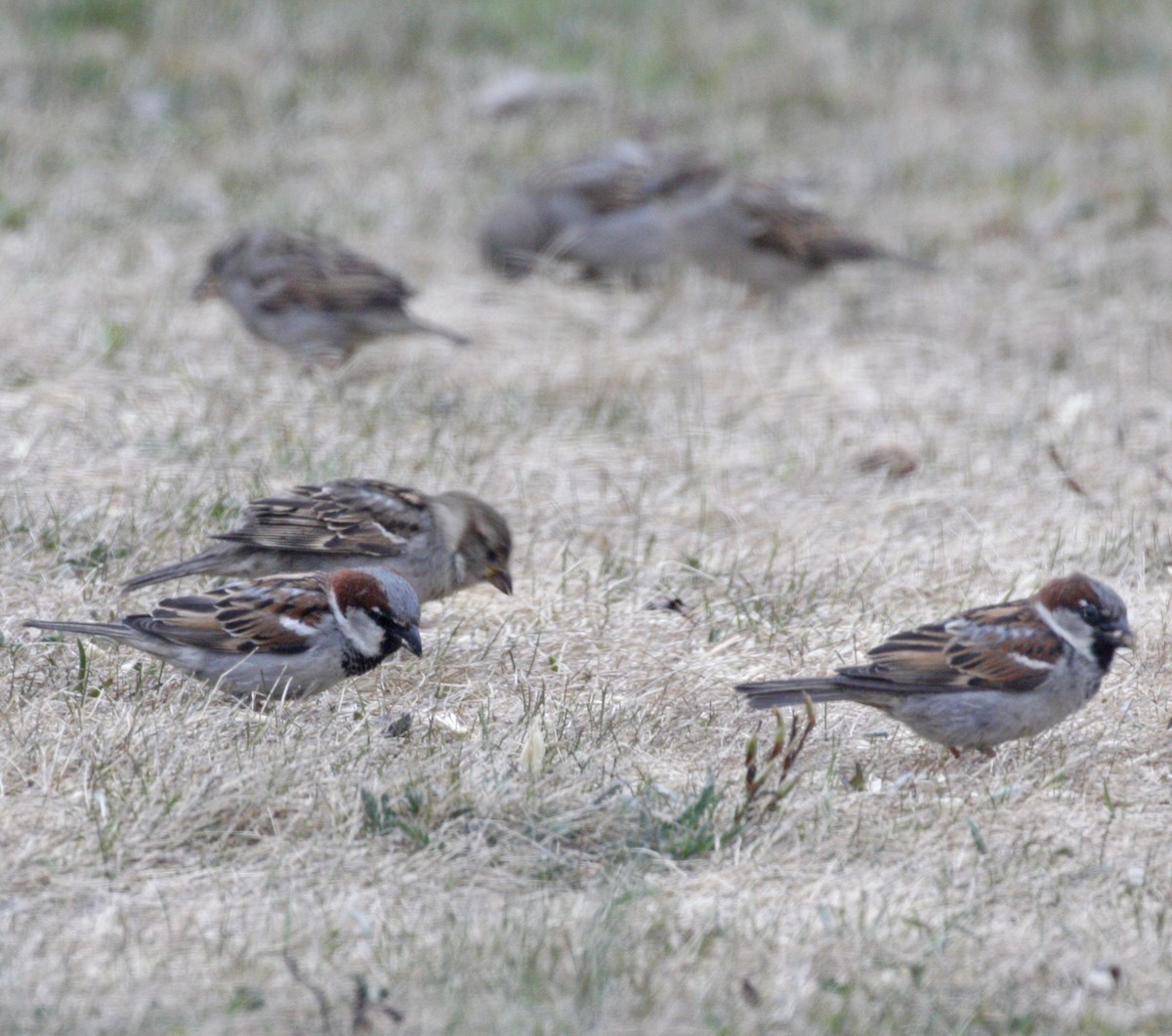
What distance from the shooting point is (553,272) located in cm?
963

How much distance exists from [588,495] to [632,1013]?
3.52 meters

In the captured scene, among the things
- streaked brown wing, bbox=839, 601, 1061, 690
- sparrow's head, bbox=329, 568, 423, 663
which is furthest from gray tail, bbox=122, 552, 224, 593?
streaked brown wing, bbox=839, 601, 1061, 690

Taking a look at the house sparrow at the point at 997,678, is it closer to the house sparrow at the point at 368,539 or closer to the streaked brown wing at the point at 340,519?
the house sparrow at the point at 368,539

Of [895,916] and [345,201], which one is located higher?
[895,916]

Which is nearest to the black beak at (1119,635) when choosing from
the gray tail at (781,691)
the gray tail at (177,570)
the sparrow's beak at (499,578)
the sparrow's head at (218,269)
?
the gray tail at (781,691)

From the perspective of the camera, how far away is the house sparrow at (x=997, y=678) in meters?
4.52

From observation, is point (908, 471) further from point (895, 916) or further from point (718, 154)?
point (718, 154)

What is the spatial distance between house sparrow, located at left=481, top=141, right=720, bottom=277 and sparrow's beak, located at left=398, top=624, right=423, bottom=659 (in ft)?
16.0

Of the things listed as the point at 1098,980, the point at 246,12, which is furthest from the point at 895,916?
the point at 246,12

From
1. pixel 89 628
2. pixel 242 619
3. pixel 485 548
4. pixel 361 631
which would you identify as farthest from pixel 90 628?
pixel 485 548

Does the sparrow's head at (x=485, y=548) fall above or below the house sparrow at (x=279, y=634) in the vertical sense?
below

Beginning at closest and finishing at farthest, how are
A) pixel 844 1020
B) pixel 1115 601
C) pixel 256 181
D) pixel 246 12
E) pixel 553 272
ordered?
pixel 844 1020, pixel 1115 601, pixel 553 272, pixel 256 181, pixel 246 12

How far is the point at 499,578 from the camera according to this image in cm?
564

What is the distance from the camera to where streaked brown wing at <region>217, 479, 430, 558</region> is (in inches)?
219
